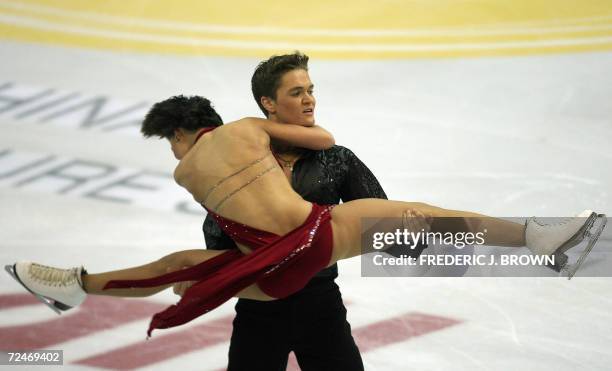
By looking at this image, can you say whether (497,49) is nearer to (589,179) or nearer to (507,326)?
(589,179)

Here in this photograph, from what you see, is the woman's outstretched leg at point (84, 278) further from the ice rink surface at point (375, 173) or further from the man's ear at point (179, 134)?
the ice rink surface at point (375, 173)

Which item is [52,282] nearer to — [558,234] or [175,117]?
[175,117]

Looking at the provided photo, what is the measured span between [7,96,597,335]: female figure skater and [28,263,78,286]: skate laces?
Result: 1cm

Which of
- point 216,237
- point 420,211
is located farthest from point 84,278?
point 420,211

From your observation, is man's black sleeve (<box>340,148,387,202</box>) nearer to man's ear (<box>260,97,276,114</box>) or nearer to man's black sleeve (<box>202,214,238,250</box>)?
man's ear (<box>260,97,276,114</box>)

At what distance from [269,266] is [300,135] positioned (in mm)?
496

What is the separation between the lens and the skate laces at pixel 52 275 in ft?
13.1

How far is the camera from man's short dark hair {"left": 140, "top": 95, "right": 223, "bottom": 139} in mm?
3922

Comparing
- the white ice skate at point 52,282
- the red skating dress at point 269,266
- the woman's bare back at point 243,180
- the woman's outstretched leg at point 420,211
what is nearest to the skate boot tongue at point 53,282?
the white ice skate at point 52,282

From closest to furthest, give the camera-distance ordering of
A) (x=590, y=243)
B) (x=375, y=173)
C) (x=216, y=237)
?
(x=590, y=243) → (x=216, y=237) → (x=375, y=173)

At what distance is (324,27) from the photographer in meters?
9.34

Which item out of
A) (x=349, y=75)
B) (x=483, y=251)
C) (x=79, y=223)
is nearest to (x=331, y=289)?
(x=483, y=251)

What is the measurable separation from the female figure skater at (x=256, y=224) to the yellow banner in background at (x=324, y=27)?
509 centimetres

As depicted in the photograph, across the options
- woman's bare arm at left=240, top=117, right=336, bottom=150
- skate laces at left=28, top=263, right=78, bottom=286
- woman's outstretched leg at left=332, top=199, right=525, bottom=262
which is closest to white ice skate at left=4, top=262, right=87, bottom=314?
skate laces at left=28, top=263, right=78, bottom=286
